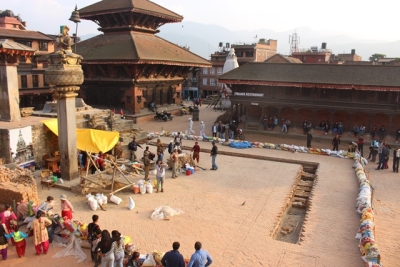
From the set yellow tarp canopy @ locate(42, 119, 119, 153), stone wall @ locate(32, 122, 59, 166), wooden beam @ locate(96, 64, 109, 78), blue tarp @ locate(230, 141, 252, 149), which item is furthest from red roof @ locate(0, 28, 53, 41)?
blue tarp @ locate(230, 141, 252, 149)

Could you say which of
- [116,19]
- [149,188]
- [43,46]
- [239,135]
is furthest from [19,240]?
[43,46]

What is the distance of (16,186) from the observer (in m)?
12.3

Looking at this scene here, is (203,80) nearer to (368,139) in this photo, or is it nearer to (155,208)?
(368,139)

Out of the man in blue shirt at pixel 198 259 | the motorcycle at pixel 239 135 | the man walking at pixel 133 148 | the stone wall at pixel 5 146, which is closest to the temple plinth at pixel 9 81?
the stone wall at pixel 5 146

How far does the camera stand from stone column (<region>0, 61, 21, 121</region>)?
714 inches

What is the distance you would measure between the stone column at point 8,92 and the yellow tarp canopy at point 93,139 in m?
2.73

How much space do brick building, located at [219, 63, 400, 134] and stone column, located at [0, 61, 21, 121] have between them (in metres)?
18.0

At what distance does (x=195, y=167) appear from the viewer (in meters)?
18.9

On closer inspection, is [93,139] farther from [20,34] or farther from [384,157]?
[20,34]

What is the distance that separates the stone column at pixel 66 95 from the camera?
14508 millimetres

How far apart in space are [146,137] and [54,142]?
8.12 metres

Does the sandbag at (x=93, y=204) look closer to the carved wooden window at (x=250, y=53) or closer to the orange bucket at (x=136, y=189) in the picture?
the orange bucket at (x=136, y=189)

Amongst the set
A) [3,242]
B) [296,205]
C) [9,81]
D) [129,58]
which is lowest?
[296,205]

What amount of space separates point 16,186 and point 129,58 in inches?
835
